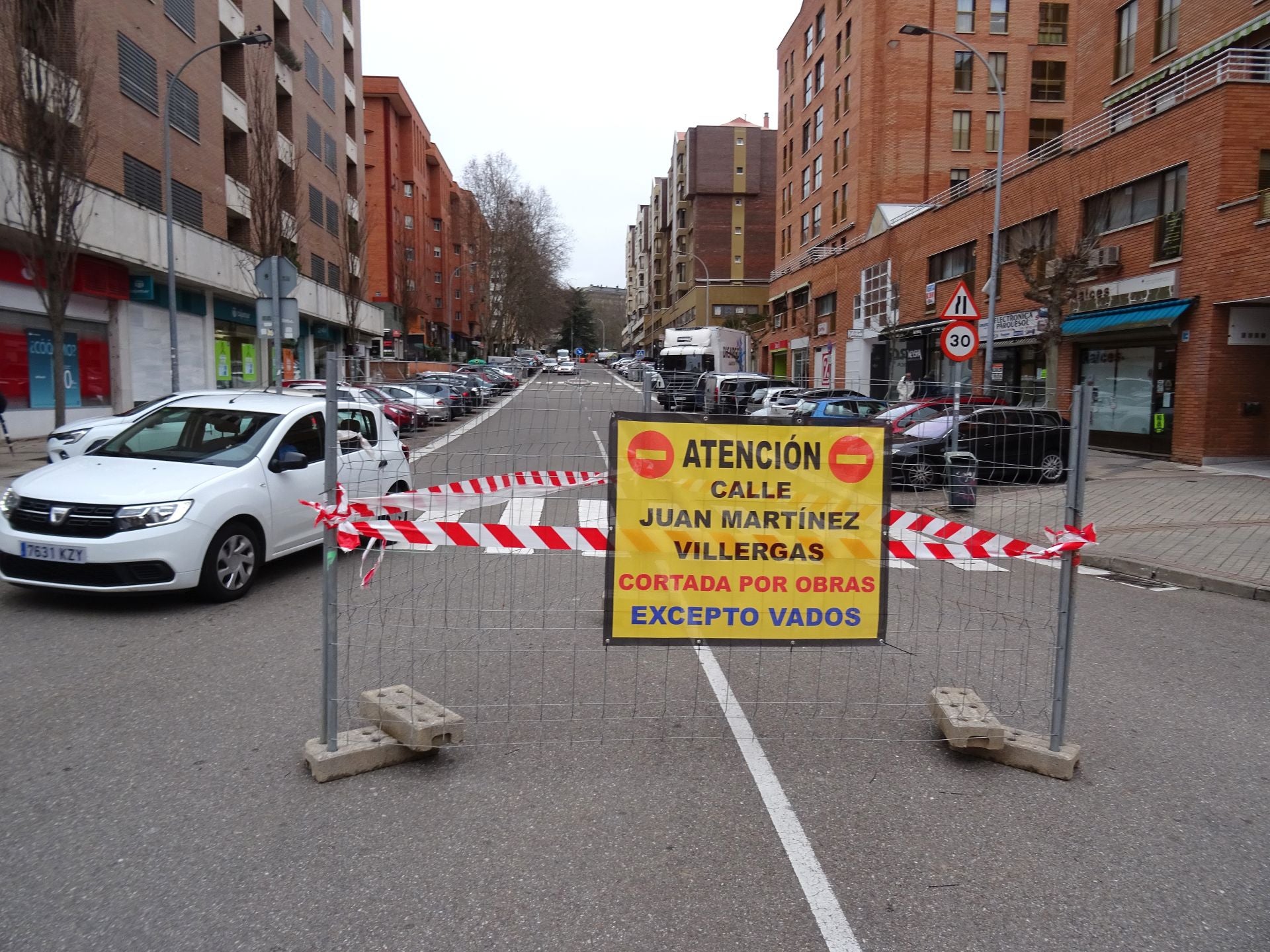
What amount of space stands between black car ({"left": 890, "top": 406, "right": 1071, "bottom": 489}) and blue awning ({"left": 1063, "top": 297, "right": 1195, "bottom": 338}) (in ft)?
38.2

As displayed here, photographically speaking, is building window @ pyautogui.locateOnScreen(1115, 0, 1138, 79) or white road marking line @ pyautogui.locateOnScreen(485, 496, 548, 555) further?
building window @ pyautogui.locateOnScreen(1115, 0, 1138, 79)

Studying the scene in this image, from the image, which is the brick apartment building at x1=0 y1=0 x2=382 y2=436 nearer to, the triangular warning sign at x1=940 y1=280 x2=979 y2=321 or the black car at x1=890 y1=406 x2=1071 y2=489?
the triangular warning sign at x1=940 y1=280 x2=979 y2=321

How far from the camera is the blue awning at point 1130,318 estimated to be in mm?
19231

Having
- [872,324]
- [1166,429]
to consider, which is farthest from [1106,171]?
[872,324]

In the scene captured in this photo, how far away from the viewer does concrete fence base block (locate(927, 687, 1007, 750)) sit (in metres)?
4.17

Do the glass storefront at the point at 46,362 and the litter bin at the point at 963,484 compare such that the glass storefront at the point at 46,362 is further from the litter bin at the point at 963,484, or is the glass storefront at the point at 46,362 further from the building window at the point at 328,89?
the building window at the point at 328,89

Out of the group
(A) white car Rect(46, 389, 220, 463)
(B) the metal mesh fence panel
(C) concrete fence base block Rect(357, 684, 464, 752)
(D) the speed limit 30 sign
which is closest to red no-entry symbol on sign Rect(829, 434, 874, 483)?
(B) the metal mesh fence panel

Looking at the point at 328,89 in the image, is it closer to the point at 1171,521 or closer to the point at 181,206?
the point at 181,206

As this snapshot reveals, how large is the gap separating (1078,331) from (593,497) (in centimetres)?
2069

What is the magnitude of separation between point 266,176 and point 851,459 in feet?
98.0

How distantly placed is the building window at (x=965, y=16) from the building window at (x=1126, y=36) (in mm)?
18229

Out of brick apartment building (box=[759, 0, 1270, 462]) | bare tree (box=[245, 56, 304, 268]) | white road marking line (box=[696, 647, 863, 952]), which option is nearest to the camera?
white road marking line (box=[696, 647, 863, 952])

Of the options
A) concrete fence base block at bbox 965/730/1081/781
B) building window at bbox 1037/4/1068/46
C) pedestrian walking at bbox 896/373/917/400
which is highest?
building window at bbox 1037/4/1068/46

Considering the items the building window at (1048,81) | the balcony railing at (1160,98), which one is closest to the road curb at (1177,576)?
the balcony railing at (1160,98)
